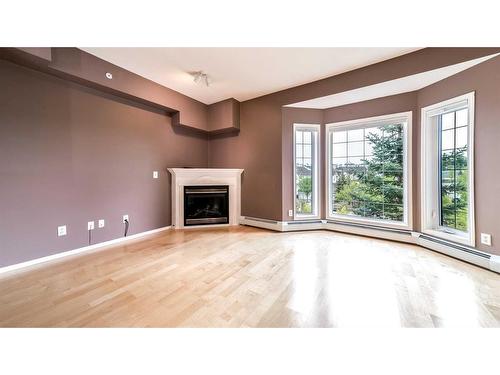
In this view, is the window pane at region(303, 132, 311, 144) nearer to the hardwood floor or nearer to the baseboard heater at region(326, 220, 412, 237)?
the baseboard heater at region(326, 220, 412, 237)

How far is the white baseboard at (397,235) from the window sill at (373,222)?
8cm

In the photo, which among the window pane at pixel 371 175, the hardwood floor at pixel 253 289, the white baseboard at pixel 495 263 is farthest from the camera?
the window pane at pixel 371 175

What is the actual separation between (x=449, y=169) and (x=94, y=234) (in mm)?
5094

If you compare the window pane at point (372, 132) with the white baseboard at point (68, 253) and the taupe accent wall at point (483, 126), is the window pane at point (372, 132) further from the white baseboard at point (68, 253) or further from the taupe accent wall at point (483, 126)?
the white baseboard at point (68, 253)

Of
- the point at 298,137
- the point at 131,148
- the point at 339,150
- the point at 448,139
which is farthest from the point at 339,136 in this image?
the point at 131,148

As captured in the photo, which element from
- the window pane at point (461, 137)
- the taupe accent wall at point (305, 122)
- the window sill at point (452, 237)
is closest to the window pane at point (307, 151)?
the taupe accent wall at point (305, 122)

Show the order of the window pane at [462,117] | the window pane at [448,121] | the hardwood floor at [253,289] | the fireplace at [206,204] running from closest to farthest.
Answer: the hardwood floor at [253,289] → the window pane at [462,117] → the window pane at [448,121] → the fireplace at [206,204]

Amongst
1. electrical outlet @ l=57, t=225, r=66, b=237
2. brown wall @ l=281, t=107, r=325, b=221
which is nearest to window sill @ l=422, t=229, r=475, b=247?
brown wall @ l=281, t=107, r=325, b=221

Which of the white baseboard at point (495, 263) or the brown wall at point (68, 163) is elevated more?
the brown wall at point (68, 163)

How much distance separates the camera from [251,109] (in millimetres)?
4098

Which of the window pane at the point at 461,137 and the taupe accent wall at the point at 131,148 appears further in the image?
the window pane at the point at 461,137

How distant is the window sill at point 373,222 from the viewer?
3.13m
